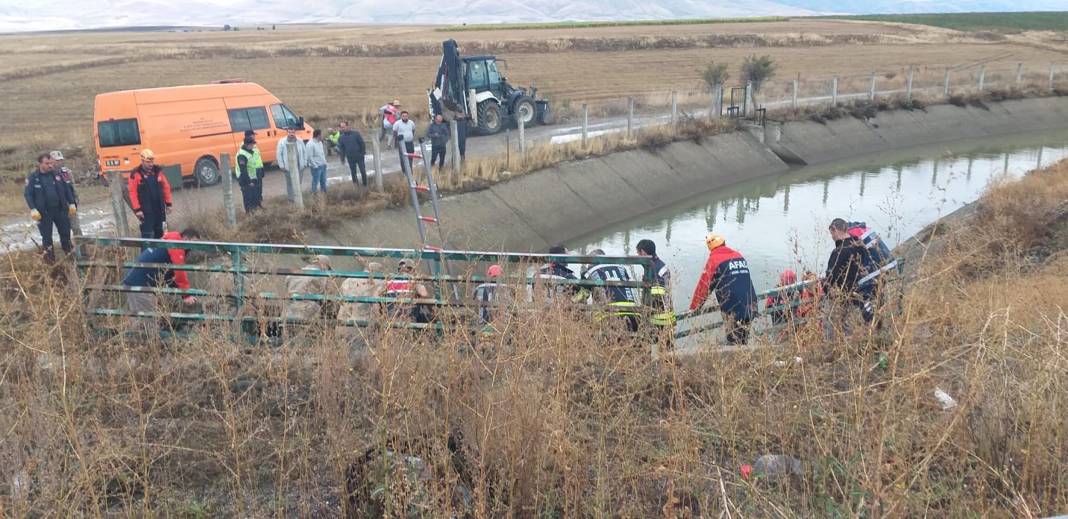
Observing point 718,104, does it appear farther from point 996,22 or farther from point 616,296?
point 996,22

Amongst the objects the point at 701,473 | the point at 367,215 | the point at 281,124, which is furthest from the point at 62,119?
the point at 701,473

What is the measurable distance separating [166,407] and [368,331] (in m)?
1.51

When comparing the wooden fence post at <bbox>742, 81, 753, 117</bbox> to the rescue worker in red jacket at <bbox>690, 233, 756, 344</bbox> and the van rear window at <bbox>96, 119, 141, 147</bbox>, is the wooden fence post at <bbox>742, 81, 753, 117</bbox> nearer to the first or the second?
the van rear window at <bbox>96, 119, 141, 147</bbox>

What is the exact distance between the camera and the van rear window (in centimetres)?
1695

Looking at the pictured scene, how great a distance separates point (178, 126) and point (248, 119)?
1515 millimetres

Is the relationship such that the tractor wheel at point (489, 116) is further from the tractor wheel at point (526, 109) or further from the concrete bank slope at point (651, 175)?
the concrete bank slope at point (651, 175)

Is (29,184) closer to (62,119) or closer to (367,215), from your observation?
(367,215)

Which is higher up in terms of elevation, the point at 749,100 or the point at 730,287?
the point at 730,287

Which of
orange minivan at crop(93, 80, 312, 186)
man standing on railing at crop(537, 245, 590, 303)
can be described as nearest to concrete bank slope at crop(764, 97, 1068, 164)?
orange minivan at crop(93, 80, 312, 186)

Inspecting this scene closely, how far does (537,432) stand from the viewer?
179 inches

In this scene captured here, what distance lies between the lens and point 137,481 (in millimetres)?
4922

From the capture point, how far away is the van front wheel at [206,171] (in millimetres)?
17438

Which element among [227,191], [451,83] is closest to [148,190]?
[227,191]

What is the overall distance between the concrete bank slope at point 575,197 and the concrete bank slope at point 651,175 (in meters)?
0.03
